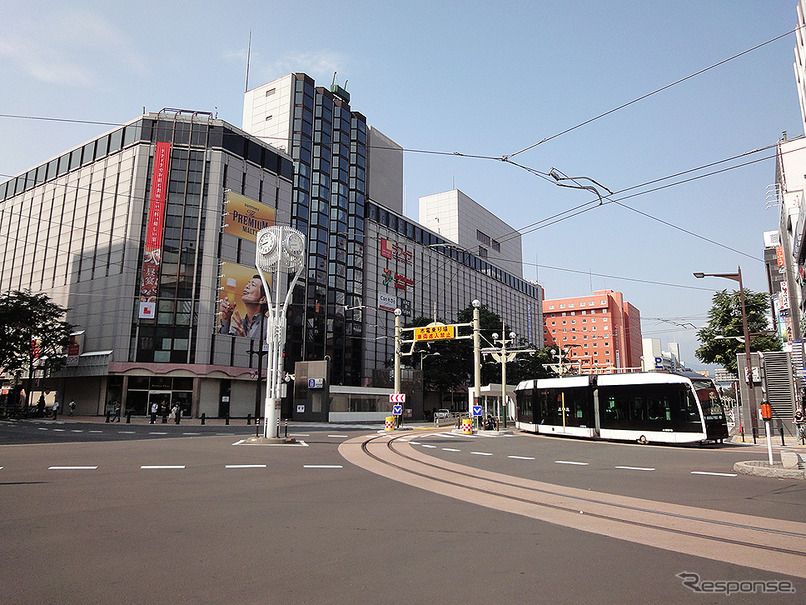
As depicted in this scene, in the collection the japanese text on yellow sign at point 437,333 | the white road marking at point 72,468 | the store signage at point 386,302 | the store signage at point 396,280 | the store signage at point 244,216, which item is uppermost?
the store signage at point 244,216

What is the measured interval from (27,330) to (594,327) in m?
138

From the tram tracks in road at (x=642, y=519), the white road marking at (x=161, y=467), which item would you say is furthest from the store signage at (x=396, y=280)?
the tram tracks in road at (x=642, y=519)

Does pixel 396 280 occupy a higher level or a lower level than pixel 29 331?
higher

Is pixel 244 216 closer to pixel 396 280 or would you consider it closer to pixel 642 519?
pixel 396 280

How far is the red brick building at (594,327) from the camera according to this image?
152 m

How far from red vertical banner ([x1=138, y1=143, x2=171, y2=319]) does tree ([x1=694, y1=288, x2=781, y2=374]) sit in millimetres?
46470

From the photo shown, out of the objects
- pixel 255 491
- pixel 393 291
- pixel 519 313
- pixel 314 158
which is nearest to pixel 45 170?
pixel 314 158

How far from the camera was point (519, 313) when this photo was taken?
111 metres

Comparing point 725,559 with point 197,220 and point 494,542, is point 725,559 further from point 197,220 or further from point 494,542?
point 197,220

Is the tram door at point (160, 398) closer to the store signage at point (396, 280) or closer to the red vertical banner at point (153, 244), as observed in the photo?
the red vertical banner at point (153, 244)

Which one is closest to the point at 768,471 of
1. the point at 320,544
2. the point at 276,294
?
the point at 320,544

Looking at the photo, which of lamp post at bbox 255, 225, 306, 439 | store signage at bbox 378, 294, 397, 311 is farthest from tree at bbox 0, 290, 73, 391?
store signage at bbox 378, 294, 397, 311

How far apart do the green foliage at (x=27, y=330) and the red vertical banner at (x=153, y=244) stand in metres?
7.02

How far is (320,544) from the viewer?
258 inches
